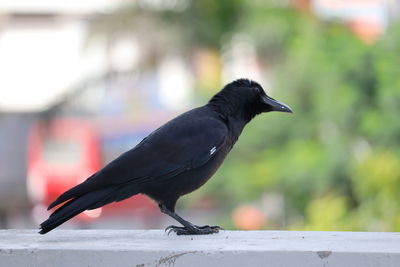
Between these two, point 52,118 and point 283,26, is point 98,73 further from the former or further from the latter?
point 283,26

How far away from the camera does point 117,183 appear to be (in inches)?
190

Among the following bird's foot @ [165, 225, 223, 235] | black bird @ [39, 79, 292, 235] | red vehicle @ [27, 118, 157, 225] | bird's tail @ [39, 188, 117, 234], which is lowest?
bird's foot @ [165, 225, 223, 235]

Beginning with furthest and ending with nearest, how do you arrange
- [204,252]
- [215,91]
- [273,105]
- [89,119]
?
[89,119], [215,91], [273,105], [204,252]

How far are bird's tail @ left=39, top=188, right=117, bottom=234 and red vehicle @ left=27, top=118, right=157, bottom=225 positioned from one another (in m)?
11.1

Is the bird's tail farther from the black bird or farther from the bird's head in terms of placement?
the bird's head

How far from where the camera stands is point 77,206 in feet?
15.4

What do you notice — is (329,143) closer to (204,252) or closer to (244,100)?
(244,100)

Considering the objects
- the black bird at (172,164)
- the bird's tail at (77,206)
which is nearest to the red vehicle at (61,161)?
the black bird at (172,164)

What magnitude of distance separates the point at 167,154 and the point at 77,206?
0.56 meters

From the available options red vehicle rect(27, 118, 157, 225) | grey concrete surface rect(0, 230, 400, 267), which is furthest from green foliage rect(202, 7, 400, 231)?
red vehicle rect(27, 118, 157, 225)

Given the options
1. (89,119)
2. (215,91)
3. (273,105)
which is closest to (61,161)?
(89,119)

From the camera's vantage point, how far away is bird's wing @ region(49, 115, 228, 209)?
481 cm

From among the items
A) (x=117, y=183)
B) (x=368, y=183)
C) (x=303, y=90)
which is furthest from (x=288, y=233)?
(x=303, y=90)

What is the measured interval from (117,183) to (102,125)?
14.1 m
